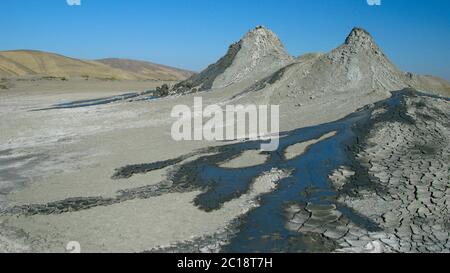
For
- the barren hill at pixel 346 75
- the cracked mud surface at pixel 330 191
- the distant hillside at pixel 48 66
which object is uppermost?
the distant hillside at pixel 48 66

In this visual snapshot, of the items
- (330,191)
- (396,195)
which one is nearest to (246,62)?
(330,191)

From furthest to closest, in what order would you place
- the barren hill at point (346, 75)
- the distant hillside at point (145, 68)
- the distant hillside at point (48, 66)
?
the distant hillside at point (145, 68) < the distant hillside at point (48, 66) < the barren hill at point (346, 75)

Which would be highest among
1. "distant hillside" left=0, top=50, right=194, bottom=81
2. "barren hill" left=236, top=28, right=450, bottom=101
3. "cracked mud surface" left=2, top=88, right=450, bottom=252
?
"distant hillside" left=0, top=50, right=194, bottom=81

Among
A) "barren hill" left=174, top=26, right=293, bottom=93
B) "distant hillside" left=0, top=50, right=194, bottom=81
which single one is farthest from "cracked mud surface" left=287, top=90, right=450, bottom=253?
"distant hillside" left=0, top=50, right=194, bottom=81

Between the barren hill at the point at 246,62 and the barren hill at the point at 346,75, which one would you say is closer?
the barren hill at the point at 346,75

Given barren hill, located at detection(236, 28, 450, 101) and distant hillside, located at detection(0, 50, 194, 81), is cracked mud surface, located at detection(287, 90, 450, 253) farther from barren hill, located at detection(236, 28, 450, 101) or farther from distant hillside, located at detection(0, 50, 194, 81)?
distant hillside, located at detection(0, 50, 194, 81)

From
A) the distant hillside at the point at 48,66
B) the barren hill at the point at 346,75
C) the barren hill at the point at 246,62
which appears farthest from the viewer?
the distant hillside at the point at 48,66

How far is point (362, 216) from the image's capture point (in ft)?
29.7

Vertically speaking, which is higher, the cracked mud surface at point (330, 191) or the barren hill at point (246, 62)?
the barren hill at point (246, 62)

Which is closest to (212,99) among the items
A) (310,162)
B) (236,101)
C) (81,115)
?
(236,101)

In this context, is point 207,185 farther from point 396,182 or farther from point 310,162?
point 396,182

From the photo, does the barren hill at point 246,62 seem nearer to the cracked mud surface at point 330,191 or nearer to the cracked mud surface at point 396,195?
the cracked mud surface at point 330,191

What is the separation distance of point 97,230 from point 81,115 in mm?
15769

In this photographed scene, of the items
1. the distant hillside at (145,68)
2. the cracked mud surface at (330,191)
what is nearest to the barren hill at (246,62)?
the cracked mud surface at (330,191)
